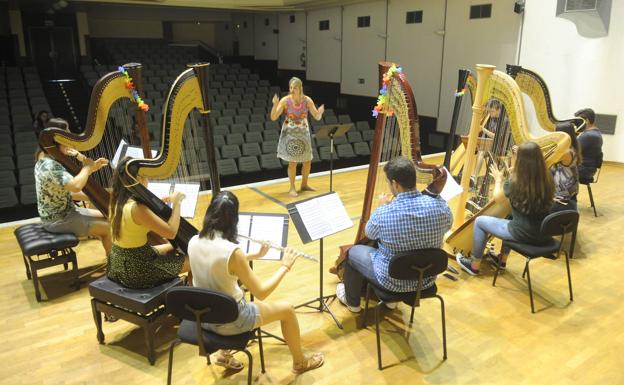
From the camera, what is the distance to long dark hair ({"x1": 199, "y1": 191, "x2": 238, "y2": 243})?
244cm

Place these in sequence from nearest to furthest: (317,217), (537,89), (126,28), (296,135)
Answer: (317,217) → (537,89) → (296,135) → (126,28)

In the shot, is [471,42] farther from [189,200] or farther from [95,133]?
[95,133]

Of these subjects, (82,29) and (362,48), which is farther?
(82,29)

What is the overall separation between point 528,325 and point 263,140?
19.8ft

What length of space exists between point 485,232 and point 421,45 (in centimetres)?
756

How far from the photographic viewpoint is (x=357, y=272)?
133 inches

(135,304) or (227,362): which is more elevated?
(135,304)

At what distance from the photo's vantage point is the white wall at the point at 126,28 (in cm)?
1698

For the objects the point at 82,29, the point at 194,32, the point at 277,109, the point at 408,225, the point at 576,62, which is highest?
the point at 194,32

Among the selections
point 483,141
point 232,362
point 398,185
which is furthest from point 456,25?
point 232,362

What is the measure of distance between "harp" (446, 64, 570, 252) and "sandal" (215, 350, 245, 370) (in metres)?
2.35

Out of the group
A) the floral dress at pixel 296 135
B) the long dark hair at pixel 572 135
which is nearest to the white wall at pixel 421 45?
the floral dress at pixel 296 135

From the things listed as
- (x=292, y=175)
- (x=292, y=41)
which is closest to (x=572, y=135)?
(x=292, y=175)

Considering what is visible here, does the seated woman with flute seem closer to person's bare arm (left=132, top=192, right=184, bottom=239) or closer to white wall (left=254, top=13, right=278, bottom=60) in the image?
person's bare arm (left=132, top=192, right=184, bottom=239)
